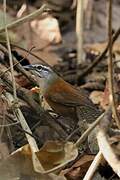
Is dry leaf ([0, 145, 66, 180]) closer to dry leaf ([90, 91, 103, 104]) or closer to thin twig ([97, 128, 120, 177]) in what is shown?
thin twig ([97, 128, 120, 177])

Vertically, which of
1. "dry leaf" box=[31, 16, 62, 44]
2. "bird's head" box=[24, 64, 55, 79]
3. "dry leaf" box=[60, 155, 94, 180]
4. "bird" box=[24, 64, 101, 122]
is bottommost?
"dry leaf" box=[60, 155, 94, 180]

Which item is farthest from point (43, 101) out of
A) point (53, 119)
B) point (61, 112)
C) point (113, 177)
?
point (113, 177)

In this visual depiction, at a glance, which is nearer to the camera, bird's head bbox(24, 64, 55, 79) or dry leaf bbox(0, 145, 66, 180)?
dry leaf bbox(0, 145, 66, 180)

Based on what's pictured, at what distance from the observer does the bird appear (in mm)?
5867

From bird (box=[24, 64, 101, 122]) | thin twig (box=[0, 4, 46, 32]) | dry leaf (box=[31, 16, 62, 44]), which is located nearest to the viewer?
thin twig (box=[0, 4, 46, 32])

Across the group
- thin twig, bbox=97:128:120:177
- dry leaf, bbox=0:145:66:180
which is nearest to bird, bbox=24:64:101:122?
dry leaf, bbox=0:145:66:180

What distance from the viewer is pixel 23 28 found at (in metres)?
8.77

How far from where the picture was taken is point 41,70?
20.9ft

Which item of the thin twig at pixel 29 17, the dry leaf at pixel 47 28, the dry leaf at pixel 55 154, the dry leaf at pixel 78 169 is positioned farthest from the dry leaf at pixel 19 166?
the dry leaf at pixel 47 28

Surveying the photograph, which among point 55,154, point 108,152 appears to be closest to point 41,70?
point 55,154

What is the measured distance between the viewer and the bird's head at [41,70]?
6285 mm

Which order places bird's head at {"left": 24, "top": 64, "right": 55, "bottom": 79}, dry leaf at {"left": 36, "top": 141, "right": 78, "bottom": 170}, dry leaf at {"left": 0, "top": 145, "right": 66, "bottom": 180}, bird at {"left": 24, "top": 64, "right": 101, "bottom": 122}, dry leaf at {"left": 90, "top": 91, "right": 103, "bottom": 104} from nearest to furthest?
dry leaf at {"left": 36, "top": 141, "right": 78, "bottom": 170}, dry leaf at {"left": 0, "top": 145, "right": 66, "bottom": 180}, bird at {"left": 24, "top": 64, "right": 101, "bottom": 122}, bird's head at {"left": 24, "top": 64, "right": 55, "bottom": 79}, dry leaf at {"left": 90, "top": 91, "right": 103, "bottom": 104}

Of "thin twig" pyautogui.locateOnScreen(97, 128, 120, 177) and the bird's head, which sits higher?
the bird's head

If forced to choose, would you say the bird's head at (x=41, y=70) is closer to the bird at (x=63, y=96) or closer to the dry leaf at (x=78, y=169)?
the bird at (x=63, y=96)
